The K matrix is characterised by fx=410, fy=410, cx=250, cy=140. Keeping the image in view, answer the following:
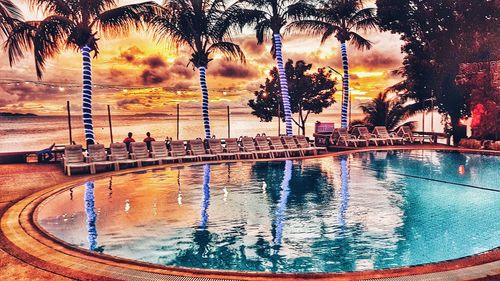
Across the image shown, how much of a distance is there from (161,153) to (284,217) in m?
8.63

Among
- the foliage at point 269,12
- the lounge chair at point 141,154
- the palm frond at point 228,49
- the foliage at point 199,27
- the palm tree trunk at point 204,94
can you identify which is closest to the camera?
the lounge chair at point 141,154

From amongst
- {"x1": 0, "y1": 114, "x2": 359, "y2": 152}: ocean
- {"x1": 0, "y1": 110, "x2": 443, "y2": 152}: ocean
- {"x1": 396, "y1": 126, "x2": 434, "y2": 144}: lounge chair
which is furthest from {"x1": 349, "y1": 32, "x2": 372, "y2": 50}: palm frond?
{"x1": 0, "y1": 114, "x2": 359, "y2": 152}: ocean

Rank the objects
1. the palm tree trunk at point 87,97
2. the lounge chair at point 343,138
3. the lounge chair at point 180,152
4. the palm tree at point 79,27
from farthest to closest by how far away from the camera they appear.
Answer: the lounge chair at point 343,138
the palm tree trunk at point 87,97
the lounge chair at point 180,152
the palm tree at point 79,27

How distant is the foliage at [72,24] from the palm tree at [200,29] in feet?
6.84

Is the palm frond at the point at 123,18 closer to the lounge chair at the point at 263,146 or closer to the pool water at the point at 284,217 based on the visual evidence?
the pool water at the point at 284,217

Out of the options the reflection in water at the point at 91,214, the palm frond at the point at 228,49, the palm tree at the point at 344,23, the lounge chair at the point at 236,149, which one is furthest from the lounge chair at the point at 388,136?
the reflection in water at the point at 91,214

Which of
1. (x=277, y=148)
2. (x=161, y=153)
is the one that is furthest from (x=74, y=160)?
(x=277, y=148)

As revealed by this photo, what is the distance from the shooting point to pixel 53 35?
16.0 meters

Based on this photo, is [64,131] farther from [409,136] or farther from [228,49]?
[409,136]

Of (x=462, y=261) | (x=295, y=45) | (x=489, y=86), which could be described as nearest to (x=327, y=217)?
(x=462, y=261)

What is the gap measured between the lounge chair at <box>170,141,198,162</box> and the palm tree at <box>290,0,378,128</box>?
1008 centimetres

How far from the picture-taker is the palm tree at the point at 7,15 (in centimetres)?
1034

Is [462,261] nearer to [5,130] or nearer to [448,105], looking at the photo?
[448,105]

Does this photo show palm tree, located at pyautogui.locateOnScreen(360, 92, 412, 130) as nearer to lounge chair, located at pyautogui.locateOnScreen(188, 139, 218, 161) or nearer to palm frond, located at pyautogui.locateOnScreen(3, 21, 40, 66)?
lounge chair, located at pyautogui.locateOnScreen(188, 139, 218, 161)
